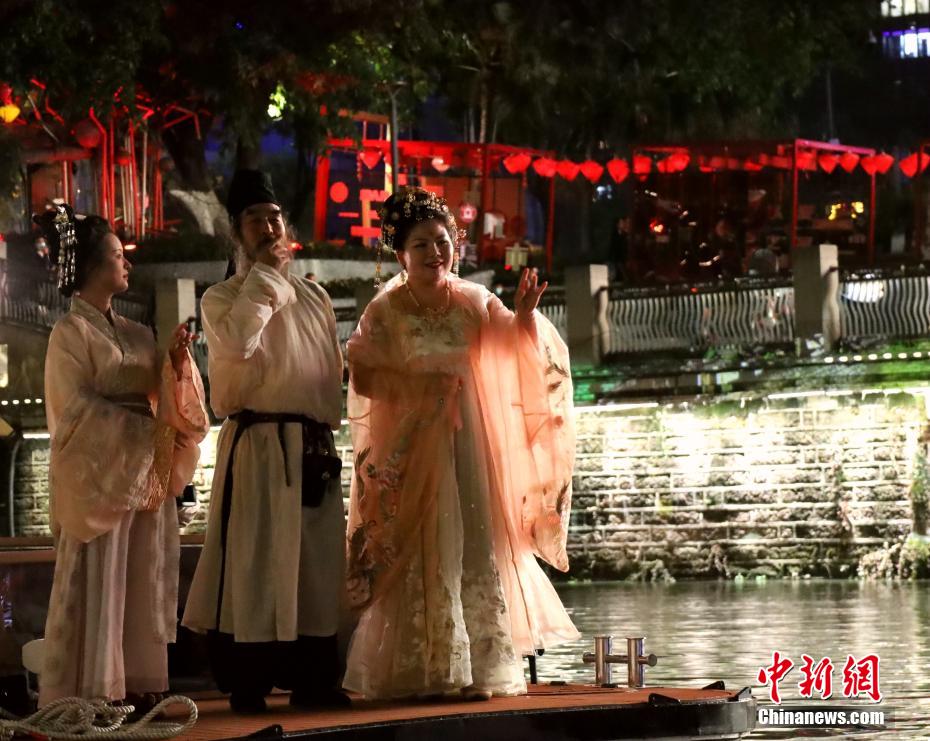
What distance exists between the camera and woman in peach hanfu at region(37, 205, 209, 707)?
249 inches

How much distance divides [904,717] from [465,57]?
24.1 meters

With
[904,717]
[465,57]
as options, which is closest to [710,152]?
[465,57]

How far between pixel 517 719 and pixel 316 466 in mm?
1136

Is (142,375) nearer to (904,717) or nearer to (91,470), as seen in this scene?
(91,470)

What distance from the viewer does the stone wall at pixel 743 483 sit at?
2033 centimetres

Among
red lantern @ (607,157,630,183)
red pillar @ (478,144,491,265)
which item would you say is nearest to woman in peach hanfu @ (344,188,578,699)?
red lantern @ (607,157,630,183)

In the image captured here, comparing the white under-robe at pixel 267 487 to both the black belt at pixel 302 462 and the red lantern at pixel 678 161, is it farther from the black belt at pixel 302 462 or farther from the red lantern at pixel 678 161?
the red lantern at pixel 678 161

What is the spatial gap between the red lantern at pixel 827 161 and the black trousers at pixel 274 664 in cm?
2311

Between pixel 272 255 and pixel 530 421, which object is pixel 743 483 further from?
A: pixel 272 255

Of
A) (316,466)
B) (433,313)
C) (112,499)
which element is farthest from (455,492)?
(112,499)

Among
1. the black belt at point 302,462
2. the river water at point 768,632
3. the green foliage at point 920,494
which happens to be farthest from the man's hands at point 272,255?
the green foliage at point 920,494

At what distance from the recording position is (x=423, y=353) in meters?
6.92

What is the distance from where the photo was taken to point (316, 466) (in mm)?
6652

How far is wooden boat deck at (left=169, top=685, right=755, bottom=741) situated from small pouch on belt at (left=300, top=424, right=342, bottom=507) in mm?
723
